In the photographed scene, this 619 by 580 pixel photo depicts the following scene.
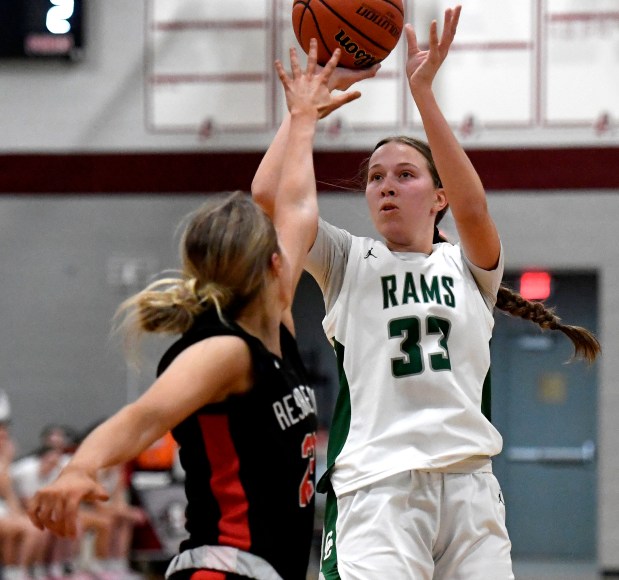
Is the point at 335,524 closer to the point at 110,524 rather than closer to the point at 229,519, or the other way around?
the point at 229,519

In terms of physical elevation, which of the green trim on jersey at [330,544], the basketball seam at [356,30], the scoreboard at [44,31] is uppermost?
the scoreboard at [44,31]

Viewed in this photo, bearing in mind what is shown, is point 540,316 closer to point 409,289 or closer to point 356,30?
point 409,289

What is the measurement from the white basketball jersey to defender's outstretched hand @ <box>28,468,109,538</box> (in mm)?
1208

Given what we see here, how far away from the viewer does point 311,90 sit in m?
2.89

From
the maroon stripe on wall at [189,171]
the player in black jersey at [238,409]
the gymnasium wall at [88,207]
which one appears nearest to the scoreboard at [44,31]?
the gymnasium wall at [88,207]

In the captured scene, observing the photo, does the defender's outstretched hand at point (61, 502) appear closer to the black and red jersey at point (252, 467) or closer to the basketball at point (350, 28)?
the black and red jersey at point (252, 467)

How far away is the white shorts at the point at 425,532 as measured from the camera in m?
2.89

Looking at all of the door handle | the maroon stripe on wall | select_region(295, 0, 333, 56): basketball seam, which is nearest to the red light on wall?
the maroon stripe on wall

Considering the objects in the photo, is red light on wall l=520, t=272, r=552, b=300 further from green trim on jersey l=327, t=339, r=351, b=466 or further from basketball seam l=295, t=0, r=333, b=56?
green trim on jersey l=327, t=339, r=351, b=466

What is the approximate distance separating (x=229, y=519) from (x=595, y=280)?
8457 millimetres

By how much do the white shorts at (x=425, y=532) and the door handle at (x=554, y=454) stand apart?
25.4ft

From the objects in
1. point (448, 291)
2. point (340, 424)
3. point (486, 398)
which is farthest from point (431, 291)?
point (340, 424)

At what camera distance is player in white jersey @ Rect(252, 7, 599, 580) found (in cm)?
292

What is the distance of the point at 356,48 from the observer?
3275 mm
